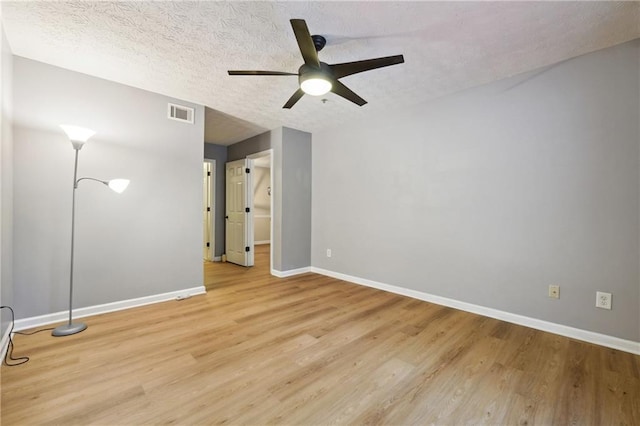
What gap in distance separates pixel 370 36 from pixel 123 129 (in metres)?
2.68

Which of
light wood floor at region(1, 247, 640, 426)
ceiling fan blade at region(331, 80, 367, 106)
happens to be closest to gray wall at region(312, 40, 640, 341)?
light wood floor at region(1, 247, 640, 426)

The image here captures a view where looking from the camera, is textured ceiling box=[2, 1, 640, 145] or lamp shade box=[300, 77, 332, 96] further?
lamp shade box=[300, 77, 332, 96]

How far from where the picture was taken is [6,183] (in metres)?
2.26

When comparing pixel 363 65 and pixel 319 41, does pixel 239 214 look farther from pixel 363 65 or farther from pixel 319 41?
pixel 363 65

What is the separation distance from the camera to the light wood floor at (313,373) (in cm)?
155

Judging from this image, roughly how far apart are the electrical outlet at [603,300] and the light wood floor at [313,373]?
1.15ft

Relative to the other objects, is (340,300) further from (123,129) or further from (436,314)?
(123,129)

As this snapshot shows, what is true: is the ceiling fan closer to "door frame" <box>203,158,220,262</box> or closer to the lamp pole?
the lamp pole

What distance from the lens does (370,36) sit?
2.17m

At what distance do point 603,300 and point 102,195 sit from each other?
472cm

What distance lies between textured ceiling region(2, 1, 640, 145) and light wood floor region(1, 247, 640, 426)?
2420 mm

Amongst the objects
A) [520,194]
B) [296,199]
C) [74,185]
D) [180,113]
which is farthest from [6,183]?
[520,194]

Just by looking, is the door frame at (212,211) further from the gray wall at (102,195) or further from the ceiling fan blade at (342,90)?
the ceiling fan blade at (342,90)

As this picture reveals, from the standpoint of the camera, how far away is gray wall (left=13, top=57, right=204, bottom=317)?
2539 mm
